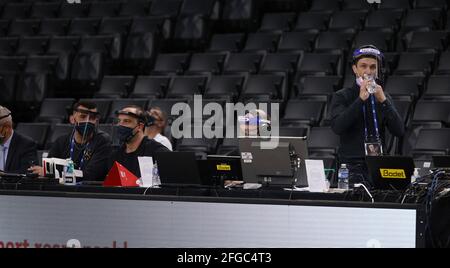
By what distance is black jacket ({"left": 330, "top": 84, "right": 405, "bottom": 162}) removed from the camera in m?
7.00

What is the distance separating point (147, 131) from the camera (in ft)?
33.1

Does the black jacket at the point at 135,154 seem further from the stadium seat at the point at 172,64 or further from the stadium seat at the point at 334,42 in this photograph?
the stadium seat at the point at 172,64

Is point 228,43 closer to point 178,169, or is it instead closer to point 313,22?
point 313,22

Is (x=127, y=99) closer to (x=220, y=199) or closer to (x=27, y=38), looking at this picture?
(x=27, y=38)

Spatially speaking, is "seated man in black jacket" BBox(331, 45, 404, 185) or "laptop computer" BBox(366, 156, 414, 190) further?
"seated man in black jacket" BBox(331, 45, 404, 185)

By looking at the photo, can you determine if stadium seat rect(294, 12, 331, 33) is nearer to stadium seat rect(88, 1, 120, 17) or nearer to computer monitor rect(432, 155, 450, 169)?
stadium seat rect(88, 1, 120, 17)

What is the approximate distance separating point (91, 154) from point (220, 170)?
6.80 feet

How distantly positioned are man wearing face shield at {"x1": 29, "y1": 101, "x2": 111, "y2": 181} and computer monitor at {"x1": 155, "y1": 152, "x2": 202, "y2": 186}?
1650mm

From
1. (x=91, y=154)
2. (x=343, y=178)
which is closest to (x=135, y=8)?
(x=91, y=154)

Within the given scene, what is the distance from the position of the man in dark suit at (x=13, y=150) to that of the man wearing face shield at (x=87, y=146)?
0.99 feet

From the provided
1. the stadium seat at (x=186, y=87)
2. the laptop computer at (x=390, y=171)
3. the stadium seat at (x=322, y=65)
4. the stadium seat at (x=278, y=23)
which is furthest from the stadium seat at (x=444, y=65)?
the laptop computer at (x=390, y=171)

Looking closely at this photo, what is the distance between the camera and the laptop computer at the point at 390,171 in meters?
6.08

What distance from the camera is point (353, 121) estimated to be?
23.1 ft

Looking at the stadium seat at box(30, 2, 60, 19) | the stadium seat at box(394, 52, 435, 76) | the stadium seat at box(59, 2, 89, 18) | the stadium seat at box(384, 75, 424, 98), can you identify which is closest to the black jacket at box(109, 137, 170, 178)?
the stadium seat at box(384, 75, 424, 98)
